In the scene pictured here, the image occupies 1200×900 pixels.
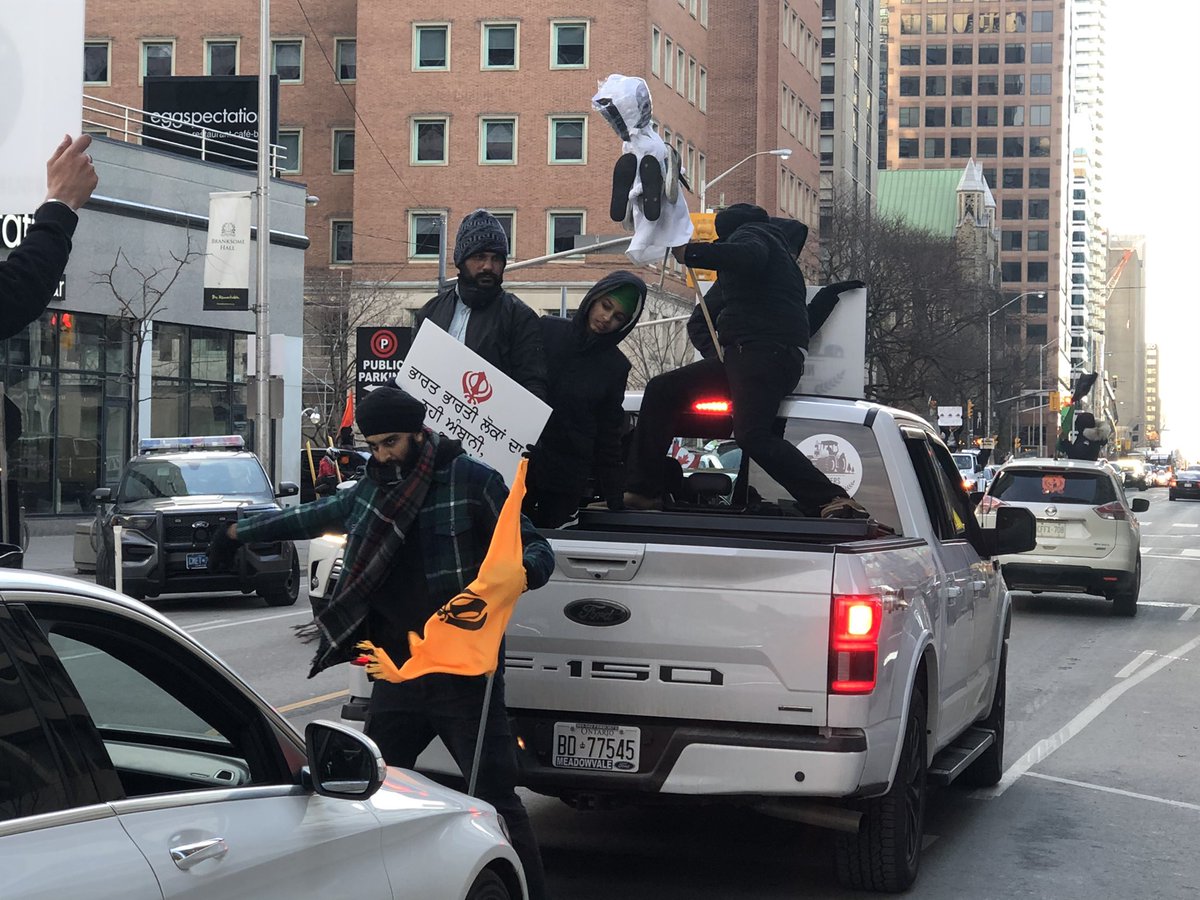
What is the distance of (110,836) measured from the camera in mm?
2758

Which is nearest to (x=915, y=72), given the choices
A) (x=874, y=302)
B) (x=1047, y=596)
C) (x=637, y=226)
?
(x=874, y=302)

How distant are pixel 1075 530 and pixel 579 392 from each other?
562 inches

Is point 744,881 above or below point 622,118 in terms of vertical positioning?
below

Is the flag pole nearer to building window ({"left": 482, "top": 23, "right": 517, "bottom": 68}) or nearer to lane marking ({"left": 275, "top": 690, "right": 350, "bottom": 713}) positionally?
lane marking ({"left": 275, "top": 690, "right": 350, "bottom": 713})

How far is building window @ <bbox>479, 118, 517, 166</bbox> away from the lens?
214 feet

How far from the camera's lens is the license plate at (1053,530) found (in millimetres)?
20047

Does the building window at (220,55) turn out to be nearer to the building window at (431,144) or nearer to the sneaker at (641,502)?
the building window at (431,144)

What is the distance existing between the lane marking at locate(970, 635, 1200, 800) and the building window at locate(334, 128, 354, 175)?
57.2 metres

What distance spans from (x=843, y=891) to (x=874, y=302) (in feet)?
202

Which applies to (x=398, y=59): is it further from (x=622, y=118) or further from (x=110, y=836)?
(x=110, y=836)

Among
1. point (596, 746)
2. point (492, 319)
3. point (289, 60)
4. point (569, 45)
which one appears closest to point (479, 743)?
point (596, 746)

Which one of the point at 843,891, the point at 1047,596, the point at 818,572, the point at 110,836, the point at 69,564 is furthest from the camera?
the point at 69,564

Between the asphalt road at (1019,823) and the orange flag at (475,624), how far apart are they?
1.66 meters

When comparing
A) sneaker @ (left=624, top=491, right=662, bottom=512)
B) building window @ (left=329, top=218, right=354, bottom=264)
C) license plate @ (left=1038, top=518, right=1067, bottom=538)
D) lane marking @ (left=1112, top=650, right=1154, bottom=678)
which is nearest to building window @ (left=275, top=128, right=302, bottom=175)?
building window @ (left=329, top=218, right=354, bottom=264)
